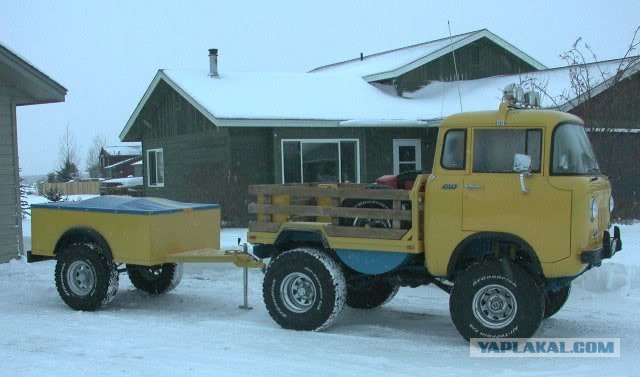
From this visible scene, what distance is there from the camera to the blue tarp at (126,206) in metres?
8.77

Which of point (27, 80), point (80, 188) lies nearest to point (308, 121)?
point (27, 80)

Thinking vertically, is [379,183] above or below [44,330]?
above

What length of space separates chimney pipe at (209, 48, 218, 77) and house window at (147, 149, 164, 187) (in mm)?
3284

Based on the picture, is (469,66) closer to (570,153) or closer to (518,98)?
(518,98)

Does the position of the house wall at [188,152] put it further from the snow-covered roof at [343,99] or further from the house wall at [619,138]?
the house wall at [619,138]

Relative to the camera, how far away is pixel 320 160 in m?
19.6

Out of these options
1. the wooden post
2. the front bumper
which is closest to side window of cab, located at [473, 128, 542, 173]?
the wooden post

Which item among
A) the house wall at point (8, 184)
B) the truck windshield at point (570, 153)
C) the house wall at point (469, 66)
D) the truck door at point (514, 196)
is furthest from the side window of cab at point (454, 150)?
the house wall at point (469, 66)

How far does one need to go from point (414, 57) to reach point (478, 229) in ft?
56.0

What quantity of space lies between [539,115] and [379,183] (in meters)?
2.33

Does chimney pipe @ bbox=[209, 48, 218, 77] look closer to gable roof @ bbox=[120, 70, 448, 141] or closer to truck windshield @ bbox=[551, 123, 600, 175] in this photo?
gable roof @ bbox=[120, 70, 448, 141]

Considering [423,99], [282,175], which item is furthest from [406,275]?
[423,99]

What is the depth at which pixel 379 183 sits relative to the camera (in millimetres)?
8633

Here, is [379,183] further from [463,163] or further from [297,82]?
[297,82]
